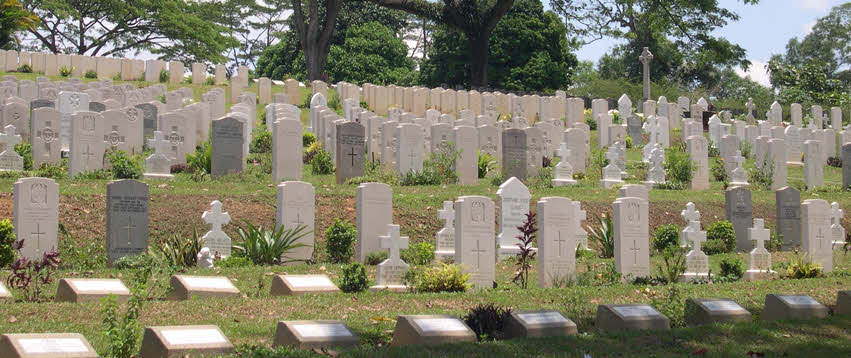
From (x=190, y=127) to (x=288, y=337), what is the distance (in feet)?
52.4

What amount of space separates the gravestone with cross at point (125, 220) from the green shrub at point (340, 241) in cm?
274

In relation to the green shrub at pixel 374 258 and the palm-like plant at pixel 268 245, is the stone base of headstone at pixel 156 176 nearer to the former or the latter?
the palm-like plant at pixel 268 245

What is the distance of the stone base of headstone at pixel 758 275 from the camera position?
1464cm

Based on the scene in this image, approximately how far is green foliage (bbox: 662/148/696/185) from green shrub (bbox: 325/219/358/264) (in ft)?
36.6

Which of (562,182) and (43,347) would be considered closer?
(43,347)

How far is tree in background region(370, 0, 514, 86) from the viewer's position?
138 feet

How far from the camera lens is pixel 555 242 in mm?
13500

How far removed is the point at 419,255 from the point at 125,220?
4.27 m

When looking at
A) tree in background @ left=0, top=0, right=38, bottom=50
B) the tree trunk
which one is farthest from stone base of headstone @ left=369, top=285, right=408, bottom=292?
the tree trunk

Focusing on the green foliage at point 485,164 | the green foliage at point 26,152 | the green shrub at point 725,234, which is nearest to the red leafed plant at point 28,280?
the green foliage at point 26,152

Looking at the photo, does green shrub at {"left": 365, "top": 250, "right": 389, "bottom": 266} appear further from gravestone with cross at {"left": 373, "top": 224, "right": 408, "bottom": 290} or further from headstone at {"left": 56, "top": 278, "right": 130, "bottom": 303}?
headstone at {"left": 56, "top": 278, "right": 130, "bottom": 303}

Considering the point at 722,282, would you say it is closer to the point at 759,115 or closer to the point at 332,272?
the point at 332,272

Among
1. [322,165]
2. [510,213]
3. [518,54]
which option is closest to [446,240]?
[510,213]

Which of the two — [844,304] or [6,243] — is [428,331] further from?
[6,243]
